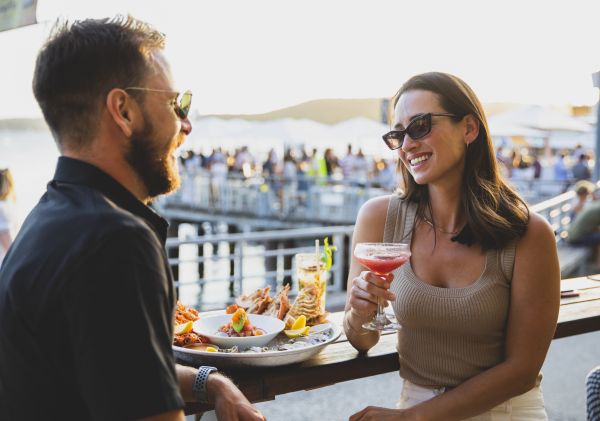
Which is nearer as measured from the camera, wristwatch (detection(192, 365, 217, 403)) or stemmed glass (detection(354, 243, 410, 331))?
wristwatch (detection(192, 365, 217, 403))

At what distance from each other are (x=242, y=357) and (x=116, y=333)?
0.97 m

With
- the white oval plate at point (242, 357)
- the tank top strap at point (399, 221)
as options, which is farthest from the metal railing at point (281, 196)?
the white oval plate at point (242, 357)

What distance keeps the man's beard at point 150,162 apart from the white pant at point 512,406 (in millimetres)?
1334

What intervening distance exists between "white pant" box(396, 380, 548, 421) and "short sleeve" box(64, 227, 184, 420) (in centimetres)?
139

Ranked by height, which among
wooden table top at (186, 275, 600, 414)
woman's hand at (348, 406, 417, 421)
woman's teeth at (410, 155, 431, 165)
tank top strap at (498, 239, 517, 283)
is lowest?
woman's hand at (348, 406, 417, 421)

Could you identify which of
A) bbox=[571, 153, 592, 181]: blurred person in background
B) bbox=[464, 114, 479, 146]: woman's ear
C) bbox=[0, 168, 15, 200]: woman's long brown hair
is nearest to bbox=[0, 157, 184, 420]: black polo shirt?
bbox=[464, 114, 479, 146]: woman's ear

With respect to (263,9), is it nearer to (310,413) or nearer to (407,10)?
(407,10)

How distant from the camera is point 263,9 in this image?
599cm

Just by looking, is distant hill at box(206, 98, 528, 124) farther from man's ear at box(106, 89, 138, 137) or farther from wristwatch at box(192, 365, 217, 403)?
man's ear at box(106, 89, 138, 137)

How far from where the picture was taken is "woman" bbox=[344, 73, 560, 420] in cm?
217

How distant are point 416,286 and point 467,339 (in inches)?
10.1

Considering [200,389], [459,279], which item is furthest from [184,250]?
[200,389]

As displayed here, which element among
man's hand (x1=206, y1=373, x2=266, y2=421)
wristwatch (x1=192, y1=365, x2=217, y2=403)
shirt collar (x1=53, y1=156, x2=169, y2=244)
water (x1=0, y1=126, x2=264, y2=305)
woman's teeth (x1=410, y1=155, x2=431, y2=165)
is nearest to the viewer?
shirt collar (x1=53, y1=156, x2=169, y2=244)

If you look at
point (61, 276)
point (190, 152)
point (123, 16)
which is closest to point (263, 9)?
point (123, 16)
